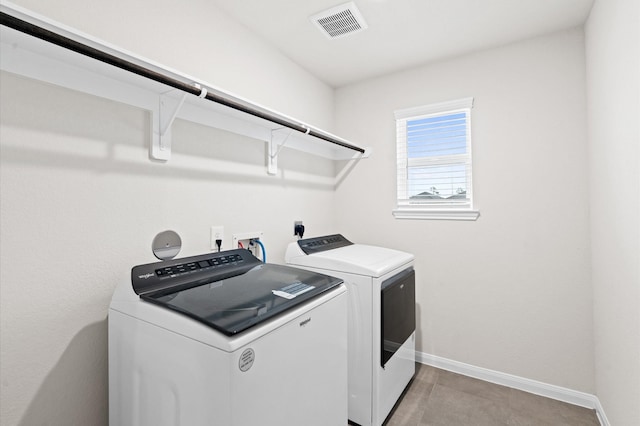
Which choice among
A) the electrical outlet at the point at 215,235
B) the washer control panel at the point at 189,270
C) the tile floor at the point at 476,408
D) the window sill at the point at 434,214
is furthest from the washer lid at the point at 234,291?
the window sill at the point at 434,214

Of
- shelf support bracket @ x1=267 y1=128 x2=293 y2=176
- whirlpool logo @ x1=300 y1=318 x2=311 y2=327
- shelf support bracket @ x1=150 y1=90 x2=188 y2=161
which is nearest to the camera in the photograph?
whirlpool logo @ x1=300 y1=318 x2=311 y2=327

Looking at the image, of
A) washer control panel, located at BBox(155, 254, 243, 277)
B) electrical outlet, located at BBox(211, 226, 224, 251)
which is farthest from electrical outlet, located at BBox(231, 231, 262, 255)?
washer control panel, located at BBox(155, 254, 243, 277)

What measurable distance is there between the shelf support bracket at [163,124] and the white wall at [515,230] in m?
1.83

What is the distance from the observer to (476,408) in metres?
1.95

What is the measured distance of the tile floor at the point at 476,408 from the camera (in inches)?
72.3

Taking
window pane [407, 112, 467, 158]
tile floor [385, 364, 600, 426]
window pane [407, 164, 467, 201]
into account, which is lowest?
tile floor [385, 364, 600, 426]

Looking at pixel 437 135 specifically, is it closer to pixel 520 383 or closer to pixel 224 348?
pixel 520 383

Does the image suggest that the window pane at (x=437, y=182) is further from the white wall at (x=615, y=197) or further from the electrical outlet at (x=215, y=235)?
the electrical outlet at (x=215, y=235)

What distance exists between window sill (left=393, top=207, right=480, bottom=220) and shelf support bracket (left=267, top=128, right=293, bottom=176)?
114 centimetres

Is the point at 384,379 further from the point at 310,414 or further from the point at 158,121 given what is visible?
the point at 158,121

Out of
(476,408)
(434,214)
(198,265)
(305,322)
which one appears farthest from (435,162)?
(198,265)

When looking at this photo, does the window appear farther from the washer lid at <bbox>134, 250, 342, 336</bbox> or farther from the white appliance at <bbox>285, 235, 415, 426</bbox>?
the washer lid at <bbox>134, 250, 342, 336</bbox>

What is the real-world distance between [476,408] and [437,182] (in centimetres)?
162

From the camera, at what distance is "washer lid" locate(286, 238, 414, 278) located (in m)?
1.79
